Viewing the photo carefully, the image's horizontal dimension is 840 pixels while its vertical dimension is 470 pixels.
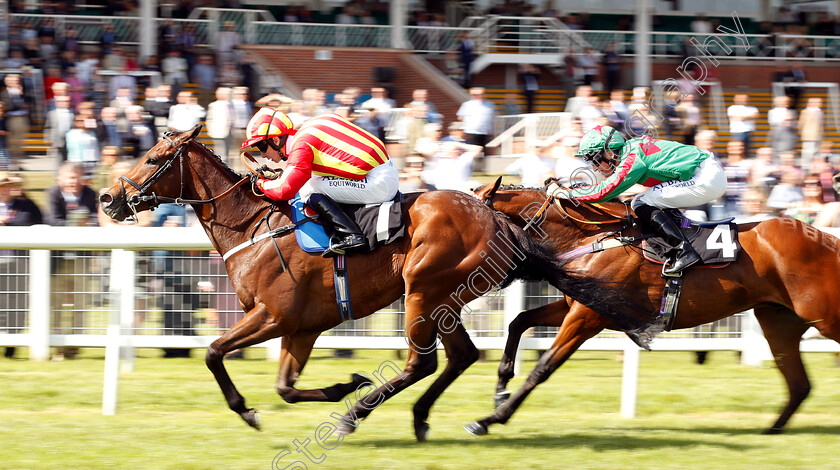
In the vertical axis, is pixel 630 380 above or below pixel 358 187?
below

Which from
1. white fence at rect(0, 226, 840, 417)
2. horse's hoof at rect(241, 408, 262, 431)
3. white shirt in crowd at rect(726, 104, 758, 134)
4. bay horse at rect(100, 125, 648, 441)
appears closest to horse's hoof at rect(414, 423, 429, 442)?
bay horse at rect(100, 125, 648, 441)

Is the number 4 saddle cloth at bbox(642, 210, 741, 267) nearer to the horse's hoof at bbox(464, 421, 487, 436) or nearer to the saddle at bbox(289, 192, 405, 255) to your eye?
the horse's hoof at bbox(464, 421, 487, 436)

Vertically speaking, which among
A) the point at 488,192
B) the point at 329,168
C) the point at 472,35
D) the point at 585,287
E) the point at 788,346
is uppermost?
the point at 472,35

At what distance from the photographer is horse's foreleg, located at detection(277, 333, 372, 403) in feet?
18.2

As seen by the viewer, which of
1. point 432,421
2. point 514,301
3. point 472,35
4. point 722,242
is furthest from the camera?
point 472,35

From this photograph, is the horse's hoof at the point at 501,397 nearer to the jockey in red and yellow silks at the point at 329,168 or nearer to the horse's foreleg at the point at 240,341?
the jockey in red and yellow silks at the point at 329,168

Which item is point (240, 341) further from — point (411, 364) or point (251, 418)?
point (411, 364)

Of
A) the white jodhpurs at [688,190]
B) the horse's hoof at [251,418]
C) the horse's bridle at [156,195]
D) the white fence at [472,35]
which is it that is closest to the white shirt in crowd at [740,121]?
the white fence at [472,35]

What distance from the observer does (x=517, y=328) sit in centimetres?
620

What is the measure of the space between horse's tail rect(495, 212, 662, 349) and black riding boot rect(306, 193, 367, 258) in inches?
33.1

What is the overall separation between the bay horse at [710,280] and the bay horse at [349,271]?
19 centimetres

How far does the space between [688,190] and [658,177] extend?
0.19 meters

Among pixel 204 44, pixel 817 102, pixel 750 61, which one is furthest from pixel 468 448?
pixel 750 61

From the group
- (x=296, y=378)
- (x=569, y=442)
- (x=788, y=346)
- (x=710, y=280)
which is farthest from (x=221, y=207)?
(x=788, y=346)
